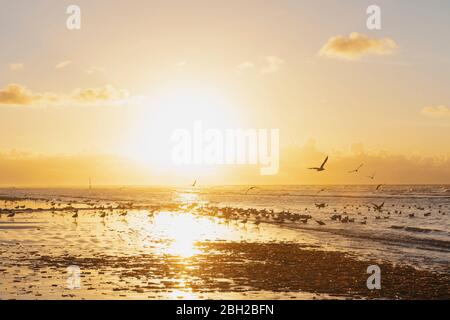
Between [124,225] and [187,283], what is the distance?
32.6 m

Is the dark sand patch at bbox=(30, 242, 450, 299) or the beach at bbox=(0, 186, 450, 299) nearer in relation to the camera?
the beach at bbox=(0, 186, 450, 299)

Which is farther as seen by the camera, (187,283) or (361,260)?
(361,260)

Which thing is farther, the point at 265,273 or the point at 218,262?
the point at 218,262

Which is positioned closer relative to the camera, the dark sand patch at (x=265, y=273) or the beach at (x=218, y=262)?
the beach at (x=218, y=262)

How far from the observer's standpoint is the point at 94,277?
78.4 ft
